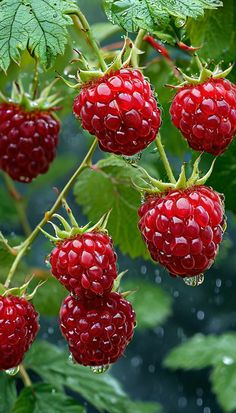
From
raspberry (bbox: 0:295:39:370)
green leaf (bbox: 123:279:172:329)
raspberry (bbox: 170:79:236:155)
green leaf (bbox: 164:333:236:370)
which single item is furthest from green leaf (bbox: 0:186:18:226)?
raspberry (bbox: 170:79:236:155)

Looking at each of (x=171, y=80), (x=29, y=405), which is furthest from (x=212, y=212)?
(x=29, y=405)

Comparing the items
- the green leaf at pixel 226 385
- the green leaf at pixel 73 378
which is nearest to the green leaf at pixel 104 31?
the green leaf at pixel 73 378

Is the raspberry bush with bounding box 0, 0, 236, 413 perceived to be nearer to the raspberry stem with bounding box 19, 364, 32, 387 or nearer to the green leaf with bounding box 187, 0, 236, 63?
the green leaf with bounding box 187, 0, 236, 63

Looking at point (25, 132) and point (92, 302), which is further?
point (25, 132)

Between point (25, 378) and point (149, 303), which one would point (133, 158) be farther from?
point (149, 303)

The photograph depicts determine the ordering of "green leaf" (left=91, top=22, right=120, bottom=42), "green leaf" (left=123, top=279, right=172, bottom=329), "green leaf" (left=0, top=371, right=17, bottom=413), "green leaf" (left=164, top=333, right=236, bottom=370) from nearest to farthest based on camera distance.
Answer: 1. "green leaf" (left=0, top=371, right=17, bottom=413)
2. "green leaf" (left=91, top=22, right=120, bottom=42)
3. "green leaf" (left=164, top=333, right=236, bottom=370)
4. "green leaf" (left=123, top=279, right=172, bottom=329)

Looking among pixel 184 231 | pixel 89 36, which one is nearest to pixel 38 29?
pixel 89 36
